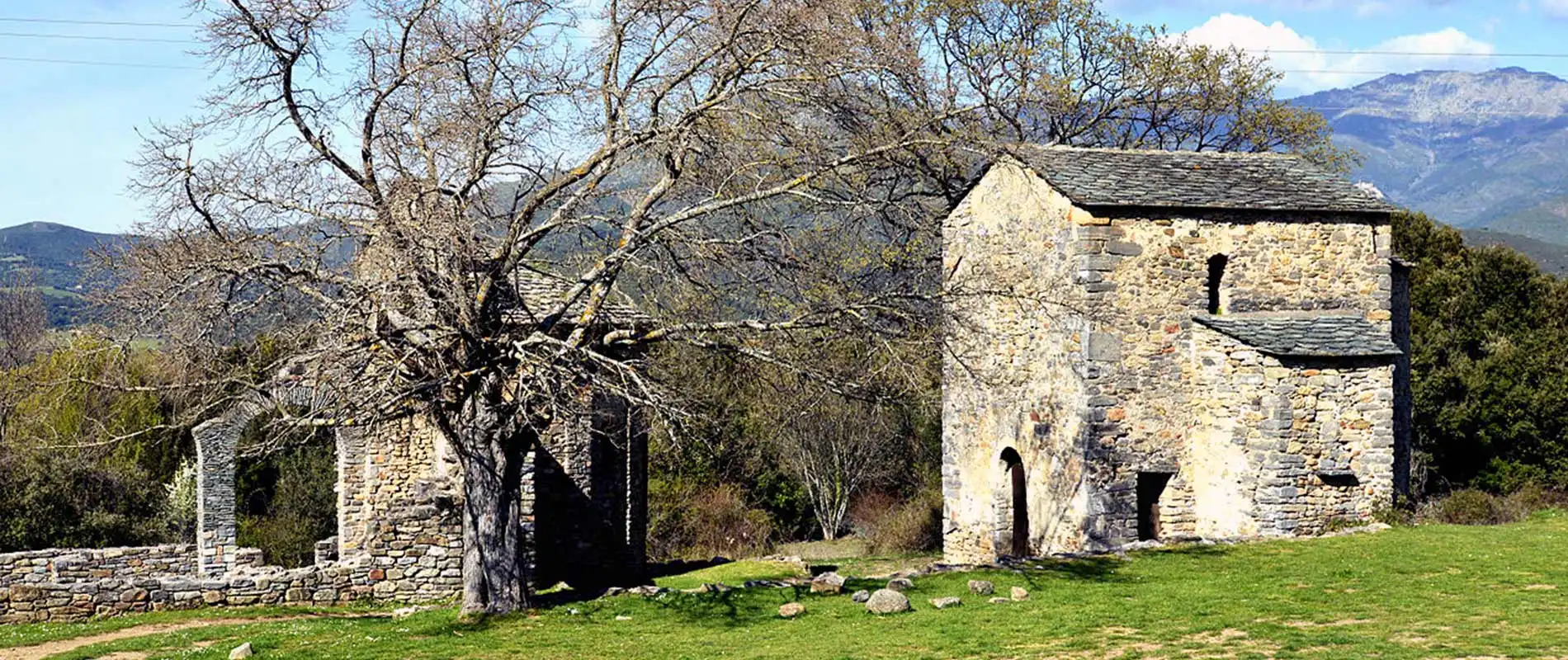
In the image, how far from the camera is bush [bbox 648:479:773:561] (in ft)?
123

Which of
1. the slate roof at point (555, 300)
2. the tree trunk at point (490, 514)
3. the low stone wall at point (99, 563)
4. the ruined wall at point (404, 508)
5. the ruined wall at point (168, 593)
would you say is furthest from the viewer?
the low stone wall at point (99, 563)

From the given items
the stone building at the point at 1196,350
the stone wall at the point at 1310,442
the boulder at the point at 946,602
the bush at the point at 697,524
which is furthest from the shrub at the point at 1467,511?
the bush at the point at 697,524

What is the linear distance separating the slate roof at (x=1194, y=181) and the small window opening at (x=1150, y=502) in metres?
4.05

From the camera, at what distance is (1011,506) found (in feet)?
76.6

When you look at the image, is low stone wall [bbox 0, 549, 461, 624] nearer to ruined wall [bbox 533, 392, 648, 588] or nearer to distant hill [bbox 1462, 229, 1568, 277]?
ruined wall [bbox 533, 392, 648, 588]

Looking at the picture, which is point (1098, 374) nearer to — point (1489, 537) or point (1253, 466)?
point (1253, 466)

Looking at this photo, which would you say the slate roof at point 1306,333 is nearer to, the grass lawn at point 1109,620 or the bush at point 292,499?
the grass lawn at point 1109,620

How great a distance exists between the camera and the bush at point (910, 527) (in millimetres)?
33219

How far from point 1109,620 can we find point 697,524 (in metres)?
24.8

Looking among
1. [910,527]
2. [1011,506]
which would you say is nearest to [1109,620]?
[1011,506]

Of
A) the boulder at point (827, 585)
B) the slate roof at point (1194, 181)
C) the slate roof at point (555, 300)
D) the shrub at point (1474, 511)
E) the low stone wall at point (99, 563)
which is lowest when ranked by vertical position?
the low stone wall at point (99, 563)

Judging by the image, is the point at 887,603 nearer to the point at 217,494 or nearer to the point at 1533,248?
the point at 217,494

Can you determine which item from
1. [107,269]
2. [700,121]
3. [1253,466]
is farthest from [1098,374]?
[107,269]

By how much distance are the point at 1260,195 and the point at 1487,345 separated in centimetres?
1735
